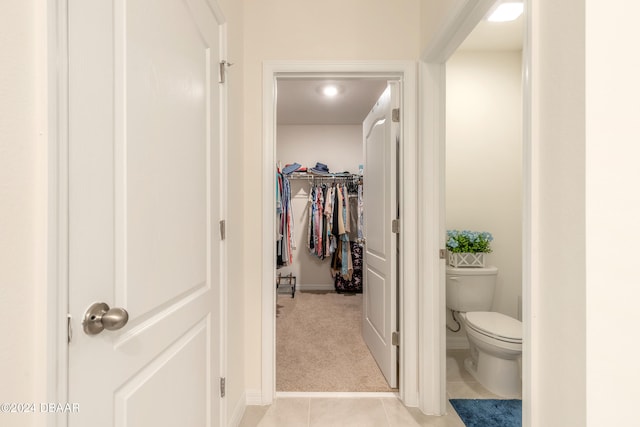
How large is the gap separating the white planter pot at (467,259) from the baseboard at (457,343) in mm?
692

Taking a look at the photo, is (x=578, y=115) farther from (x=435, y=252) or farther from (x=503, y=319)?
(x=503, y=319)

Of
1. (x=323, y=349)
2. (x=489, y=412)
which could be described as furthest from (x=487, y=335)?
(x=323, y=349)

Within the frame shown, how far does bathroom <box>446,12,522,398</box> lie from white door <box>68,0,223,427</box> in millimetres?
2139

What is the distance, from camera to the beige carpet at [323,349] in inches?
82.4

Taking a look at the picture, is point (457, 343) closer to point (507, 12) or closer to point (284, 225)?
point (284, 225)

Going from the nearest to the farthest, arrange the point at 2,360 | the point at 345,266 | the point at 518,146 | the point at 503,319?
the point at 2,360 < the point at 503,319 < the point at 518,146 < the point at 345,266

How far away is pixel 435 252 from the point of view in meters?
1.75

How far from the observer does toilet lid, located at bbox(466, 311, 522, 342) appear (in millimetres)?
1869

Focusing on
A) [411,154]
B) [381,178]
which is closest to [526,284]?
[411,154]

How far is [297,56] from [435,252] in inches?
57.4

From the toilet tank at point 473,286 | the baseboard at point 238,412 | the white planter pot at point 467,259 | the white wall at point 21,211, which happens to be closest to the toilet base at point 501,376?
the toilet tank at point 473,286

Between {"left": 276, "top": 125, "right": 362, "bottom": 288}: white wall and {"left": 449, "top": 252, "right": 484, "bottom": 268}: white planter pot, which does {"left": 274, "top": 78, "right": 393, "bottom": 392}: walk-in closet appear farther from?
{"left": 449, "top": 252, "right": 484, "bottom": 268}: white planter pot

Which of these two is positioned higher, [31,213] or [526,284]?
[31,213]
